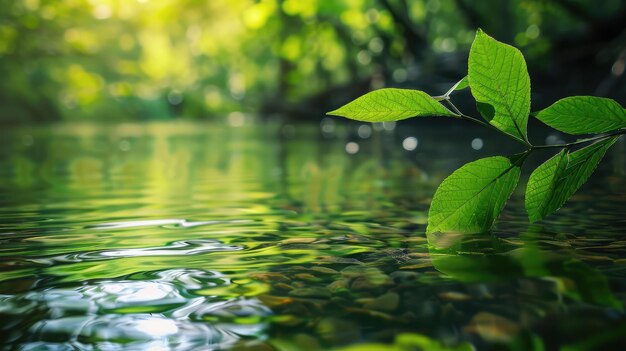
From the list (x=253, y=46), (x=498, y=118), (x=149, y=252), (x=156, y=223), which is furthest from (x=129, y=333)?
(x=253, y=46)

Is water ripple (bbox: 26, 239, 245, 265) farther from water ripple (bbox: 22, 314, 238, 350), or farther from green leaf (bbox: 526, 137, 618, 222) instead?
green leaf (bbox: 526, 137, 618, 222)

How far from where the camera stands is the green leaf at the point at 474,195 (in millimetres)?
1153

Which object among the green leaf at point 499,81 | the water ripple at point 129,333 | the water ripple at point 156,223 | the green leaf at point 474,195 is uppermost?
the green leaf at point 499,81

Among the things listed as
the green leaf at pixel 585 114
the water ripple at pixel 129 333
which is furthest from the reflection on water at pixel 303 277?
the green leaf at pixel 585 114

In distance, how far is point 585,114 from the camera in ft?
3.51

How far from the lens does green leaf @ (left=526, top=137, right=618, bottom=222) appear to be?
3.70 ft

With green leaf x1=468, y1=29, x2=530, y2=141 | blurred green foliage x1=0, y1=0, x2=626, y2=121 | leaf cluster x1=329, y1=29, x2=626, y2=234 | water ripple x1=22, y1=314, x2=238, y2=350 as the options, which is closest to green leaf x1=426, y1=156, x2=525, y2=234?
leaf cluster x1=329, y1=29, x2=626, y2=234

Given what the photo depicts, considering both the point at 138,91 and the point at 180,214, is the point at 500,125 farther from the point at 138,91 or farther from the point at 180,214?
the point at 138,91

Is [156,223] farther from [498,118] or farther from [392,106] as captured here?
[498,118]

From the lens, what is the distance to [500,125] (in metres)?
1.08

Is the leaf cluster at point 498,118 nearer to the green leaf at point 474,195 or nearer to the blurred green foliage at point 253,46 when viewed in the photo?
the green leaf at point 474,195

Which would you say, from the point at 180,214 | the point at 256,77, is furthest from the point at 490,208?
the point at 256,77

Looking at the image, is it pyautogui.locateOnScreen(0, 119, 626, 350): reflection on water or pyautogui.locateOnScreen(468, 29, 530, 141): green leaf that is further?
pyautogui.locateOnScreen(468, 29, 530, 141): green leaf

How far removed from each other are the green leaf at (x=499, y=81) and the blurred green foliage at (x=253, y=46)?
642cm
